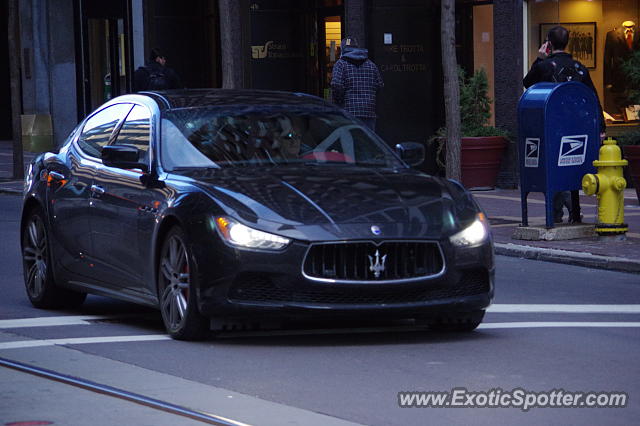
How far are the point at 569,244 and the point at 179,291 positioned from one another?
6.41m

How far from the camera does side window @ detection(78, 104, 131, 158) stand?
10.0 meters

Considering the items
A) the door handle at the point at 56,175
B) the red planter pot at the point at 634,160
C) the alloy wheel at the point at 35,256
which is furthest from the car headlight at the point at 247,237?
the red planter pot at the point at 634,160

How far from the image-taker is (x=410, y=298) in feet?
27.2

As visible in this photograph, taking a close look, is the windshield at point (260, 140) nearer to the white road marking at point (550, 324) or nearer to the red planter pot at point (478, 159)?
the white road marking at point (550, 324)

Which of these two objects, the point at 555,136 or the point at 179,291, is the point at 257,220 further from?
the point at 555,136

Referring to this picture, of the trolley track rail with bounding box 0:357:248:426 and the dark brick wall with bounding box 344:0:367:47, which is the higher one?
the dark brick wall with bounding box 344:0:367:47

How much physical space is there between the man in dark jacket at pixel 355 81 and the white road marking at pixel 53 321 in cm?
936

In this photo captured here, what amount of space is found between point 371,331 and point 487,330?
2.33ft

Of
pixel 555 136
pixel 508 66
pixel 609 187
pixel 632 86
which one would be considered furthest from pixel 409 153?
pixel 508 66

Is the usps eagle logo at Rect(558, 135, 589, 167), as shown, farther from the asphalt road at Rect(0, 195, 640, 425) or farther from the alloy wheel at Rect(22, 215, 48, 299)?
the alloy wheel at Rect(22, 215, 48, 299)

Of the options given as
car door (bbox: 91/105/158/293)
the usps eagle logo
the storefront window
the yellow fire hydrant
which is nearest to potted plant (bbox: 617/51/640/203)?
the storefront window

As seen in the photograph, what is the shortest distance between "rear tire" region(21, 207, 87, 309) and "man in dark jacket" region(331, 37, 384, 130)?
28.5ft

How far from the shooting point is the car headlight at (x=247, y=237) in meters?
8.04

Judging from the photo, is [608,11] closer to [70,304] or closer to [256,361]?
[70,304]
